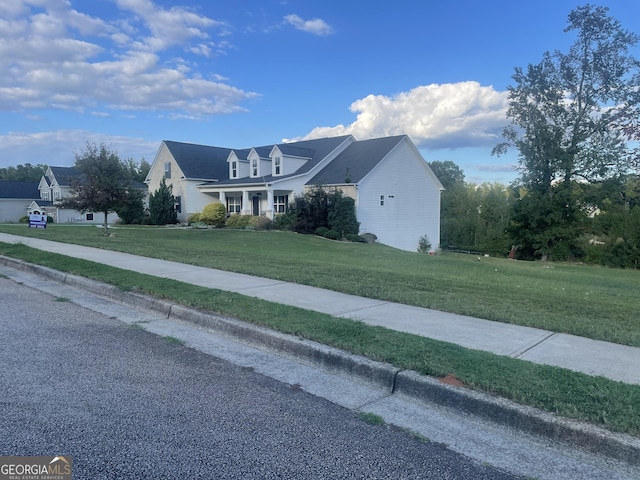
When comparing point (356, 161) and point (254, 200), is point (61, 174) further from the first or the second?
point (356, 161)

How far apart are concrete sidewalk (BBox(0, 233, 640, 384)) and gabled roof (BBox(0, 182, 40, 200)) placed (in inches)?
2329

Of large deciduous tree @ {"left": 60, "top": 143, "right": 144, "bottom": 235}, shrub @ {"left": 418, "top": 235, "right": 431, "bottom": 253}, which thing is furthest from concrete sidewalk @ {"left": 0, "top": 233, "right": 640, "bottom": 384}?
shrub @ {"left": 418, "top": 235, "right": 431, "bottom": 253}

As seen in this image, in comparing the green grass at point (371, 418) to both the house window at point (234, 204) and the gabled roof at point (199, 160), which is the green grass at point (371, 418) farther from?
the gabled roof at point (199, 160)

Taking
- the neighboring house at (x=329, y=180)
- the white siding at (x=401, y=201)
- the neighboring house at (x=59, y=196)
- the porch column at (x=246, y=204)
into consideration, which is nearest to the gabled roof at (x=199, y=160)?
the neighboring house at (x=329, y=180)

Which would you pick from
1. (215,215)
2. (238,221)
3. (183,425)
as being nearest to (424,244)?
(238,221)

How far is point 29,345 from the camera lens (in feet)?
18.1

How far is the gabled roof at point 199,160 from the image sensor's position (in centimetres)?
4016

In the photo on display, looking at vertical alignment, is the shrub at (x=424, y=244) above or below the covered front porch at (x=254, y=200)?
below

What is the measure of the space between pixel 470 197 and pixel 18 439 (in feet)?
178

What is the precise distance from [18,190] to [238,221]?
4108 centimetres

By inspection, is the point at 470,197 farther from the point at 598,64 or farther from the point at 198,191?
the point at 198,191

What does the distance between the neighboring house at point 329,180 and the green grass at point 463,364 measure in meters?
24.4

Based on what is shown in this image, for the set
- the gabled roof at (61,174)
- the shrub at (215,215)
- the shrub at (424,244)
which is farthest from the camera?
the gabled roof at (61,174)

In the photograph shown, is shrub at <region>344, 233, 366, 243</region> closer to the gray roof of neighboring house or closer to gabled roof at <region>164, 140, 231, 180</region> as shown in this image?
the gray roof of neighboring house
